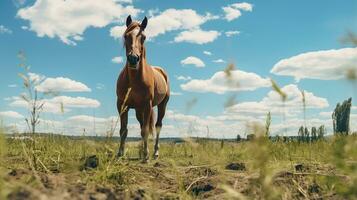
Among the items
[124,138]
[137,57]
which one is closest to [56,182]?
[137,57]

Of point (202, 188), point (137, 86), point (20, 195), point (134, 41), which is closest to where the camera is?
point (20, 195)

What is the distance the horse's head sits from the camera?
320 inches

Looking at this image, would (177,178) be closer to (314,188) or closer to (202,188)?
(202,188)

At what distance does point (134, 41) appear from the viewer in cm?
844

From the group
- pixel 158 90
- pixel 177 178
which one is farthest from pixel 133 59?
pixel 177 178

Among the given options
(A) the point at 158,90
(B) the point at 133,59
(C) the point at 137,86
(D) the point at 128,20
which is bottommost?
(C) the point at 137,86

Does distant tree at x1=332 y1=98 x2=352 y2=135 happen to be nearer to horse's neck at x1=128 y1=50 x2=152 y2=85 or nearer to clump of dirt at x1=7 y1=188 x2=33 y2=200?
clump of dirt at x1=7 y1=188 x2=33 y2=200

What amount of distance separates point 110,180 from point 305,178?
1943mm

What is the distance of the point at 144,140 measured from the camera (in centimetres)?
838

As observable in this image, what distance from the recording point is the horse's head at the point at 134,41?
8.14 m

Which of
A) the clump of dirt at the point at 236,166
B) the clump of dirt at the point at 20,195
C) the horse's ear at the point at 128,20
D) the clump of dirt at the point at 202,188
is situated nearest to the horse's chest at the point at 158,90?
the horse's ear at the point at 128,20

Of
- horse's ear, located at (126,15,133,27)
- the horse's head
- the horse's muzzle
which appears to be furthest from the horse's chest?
the horse's muzzle

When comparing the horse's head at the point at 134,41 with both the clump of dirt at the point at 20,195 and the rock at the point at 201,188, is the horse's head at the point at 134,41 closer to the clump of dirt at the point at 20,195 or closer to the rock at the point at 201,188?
the rock at the point at 201,188

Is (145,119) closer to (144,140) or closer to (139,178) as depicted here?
(144,140)
